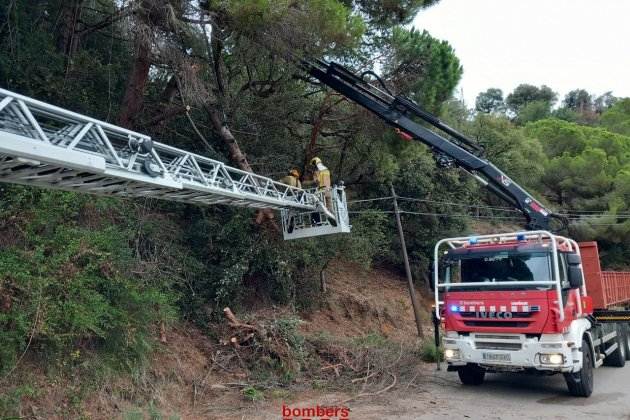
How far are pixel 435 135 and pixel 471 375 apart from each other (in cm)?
556

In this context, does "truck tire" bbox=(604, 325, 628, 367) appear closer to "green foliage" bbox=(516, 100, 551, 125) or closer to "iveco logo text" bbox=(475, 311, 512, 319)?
"iveco logo text" bbox=(475, 311, 512, 319)

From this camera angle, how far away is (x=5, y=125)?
15.6 ft

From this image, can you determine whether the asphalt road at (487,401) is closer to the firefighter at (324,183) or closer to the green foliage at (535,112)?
the firefighter at (324,183)

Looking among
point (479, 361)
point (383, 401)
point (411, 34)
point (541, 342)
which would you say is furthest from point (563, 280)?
point (411, 34)

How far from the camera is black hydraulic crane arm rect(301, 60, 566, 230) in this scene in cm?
1152

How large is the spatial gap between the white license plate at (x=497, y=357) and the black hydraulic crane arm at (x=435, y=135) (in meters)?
4.13

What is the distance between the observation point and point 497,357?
841cm

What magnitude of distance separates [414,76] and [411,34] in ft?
3.86

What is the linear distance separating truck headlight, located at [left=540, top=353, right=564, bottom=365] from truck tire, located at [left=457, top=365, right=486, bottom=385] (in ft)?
5.98

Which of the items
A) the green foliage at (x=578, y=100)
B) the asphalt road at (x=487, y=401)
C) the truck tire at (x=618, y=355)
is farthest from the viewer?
the green foliage at (x=578, y=100)

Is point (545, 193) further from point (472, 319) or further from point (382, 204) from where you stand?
point (472, 319)

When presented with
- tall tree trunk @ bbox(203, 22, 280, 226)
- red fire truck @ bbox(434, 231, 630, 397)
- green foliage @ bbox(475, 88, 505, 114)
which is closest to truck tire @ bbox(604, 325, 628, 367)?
red fire truck @ bbox(434, 231, 630, 397)

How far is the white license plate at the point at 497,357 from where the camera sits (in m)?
8.31

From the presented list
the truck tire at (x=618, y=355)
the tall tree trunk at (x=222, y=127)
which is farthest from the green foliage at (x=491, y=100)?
the tall tree trunk at (x=222, y=127)
